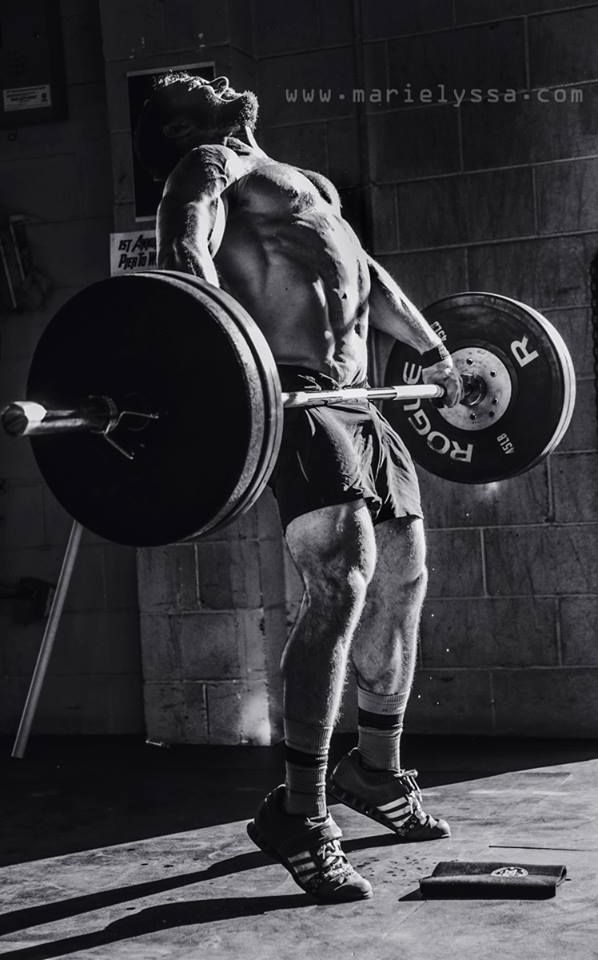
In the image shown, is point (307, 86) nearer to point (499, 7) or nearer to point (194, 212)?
point (499, 7)

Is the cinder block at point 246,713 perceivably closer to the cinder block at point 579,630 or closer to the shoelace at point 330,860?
the cinder block at point 579,630

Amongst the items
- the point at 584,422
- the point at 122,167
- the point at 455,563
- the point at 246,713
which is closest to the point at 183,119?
the point at 122,167

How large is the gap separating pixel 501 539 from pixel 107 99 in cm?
186

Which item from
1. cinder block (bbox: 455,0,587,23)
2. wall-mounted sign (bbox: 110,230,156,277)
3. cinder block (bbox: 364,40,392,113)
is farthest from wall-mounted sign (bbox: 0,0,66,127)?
cinder block (bbox: 455,0,587,23)

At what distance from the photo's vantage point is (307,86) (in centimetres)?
421

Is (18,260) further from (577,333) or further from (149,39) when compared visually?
(577,333)

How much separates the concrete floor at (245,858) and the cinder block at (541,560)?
45 cm

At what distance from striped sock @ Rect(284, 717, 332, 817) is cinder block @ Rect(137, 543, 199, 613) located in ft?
5.11

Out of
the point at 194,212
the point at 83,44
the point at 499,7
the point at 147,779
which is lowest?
the point at 147,779

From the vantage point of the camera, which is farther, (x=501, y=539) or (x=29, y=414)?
(x=501, y=539)

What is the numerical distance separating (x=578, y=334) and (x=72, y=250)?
1.67 m

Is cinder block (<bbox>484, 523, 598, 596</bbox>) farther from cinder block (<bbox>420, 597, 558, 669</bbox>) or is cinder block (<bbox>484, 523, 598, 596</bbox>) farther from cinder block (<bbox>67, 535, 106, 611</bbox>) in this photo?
cinder block (<bbox>67, 535, 106, 611</bbox>)

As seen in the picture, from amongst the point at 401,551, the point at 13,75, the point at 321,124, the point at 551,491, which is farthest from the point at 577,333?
the point at 13,75

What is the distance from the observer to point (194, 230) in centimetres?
260
